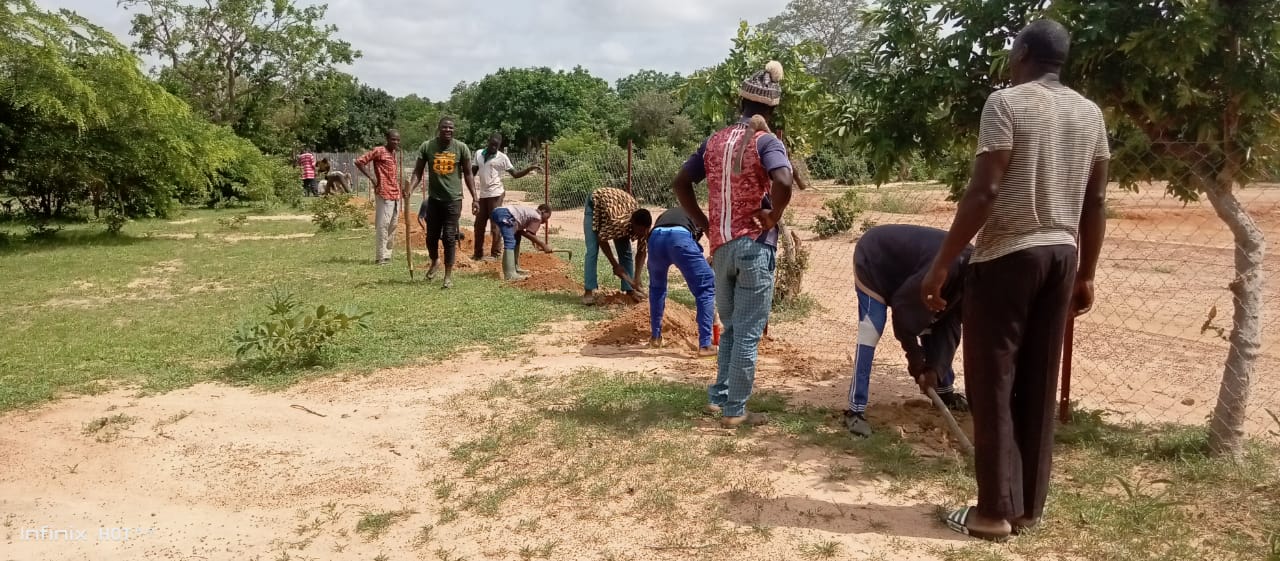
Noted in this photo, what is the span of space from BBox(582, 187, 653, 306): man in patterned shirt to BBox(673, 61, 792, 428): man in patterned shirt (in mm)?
3053

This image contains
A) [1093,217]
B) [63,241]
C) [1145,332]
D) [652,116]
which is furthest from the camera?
[652,116]

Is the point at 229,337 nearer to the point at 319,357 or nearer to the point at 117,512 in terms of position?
the point at 319,357

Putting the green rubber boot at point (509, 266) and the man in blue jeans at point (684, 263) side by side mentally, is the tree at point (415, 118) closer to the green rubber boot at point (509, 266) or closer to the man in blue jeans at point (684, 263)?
the green rubber boot at point (509, 266)

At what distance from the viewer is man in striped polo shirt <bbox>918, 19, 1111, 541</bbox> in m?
2.94

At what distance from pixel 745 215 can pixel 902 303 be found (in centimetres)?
84

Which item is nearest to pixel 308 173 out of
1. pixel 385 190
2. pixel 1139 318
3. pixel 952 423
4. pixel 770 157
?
pixel 385 190

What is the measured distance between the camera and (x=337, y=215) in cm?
1739

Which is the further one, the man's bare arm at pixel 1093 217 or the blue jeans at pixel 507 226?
the blue jeans at pixel 507 226

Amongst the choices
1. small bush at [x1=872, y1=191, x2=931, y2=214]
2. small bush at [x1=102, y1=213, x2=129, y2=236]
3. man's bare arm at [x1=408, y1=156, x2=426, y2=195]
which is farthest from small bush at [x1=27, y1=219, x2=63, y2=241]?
small bush at [x1=872, y1=191, x2=931, y2=214]

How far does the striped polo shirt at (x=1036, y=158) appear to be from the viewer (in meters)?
2.92

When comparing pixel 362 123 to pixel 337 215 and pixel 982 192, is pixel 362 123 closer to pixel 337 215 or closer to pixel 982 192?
pixel 337 215

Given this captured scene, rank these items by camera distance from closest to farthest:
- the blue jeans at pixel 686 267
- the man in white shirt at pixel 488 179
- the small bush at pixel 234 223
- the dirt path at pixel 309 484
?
1. the dirt path at pixel 309 484
2. the blue jeans at pixel 686 267
3. the man in white shirt at pixel 488 179
4. the small bush at pixel 234 223

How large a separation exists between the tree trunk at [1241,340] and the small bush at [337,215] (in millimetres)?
15429

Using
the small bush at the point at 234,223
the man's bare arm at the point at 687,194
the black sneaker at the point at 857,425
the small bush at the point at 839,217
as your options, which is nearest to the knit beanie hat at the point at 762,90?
the man's bare arm at the point at 687,194
